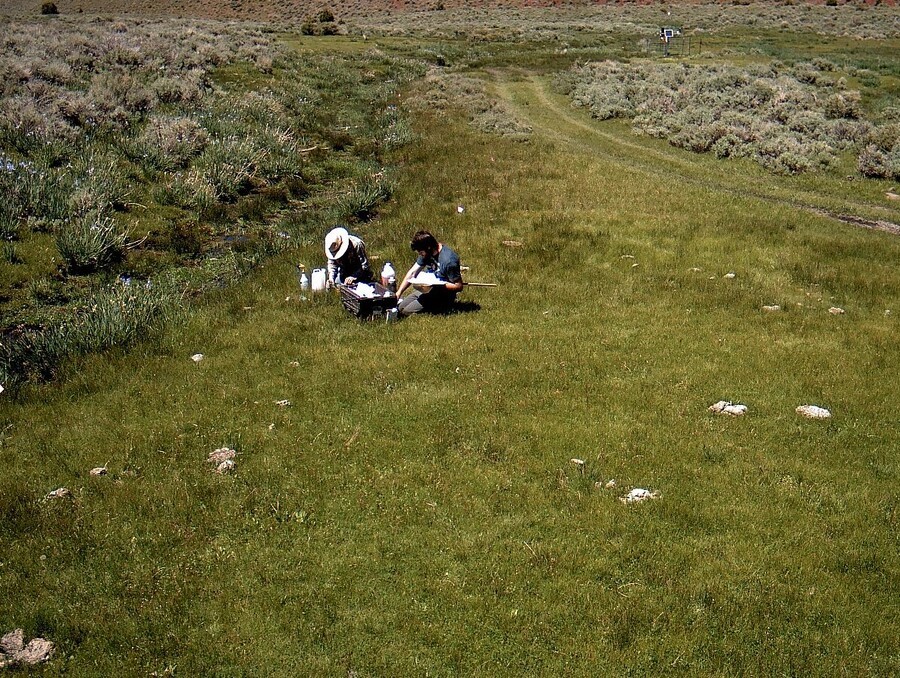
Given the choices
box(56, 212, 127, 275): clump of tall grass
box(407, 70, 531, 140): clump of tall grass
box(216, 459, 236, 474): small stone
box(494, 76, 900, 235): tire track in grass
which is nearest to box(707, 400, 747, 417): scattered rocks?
box(216, 459, 236, 474): small stone

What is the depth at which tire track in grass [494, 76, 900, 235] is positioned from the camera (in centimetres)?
1984

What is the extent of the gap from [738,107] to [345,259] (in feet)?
84.6

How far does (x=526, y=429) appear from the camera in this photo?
9109 millimetres

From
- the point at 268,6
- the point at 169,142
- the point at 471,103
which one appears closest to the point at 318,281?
the point at 169,142

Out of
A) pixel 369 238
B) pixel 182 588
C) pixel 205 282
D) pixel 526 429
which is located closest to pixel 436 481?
pixel 526 429

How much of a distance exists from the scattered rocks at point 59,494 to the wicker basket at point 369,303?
574cm

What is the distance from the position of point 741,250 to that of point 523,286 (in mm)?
5548

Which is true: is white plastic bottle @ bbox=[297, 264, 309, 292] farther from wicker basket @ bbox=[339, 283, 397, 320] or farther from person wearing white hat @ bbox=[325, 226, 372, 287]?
wicker basket @ bbox=[339, 283, 397, 320]

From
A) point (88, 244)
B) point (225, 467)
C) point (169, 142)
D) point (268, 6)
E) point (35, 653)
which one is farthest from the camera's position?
point (268, 6)

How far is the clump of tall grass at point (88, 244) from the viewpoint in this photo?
14289 millimetres

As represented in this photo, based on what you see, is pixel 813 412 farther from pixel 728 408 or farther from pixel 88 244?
pixel 88 244

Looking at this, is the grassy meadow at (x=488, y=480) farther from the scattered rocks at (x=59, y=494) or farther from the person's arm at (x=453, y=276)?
the person's arm at (x=453, y=276)

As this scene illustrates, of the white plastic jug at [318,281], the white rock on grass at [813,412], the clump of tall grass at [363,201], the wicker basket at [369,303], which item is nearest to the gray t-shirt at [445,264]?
the wicker basket at [369,303]

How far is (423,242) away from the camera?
11891 millimetres
